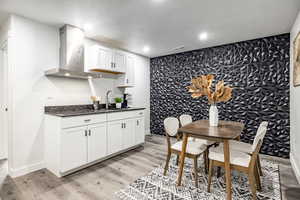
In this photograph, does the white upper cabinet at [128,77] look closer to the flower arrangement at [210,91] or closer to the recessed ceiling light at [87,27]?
the recessed ceiling light at [87,27]

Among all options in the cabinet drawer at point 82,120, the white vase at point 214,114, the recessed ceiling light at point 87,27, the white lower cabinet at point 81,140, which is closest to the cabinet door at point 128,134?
the white lower cabinet at point 81,140

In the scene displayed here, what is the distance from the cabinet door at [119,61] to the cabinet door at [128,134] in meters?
1.26

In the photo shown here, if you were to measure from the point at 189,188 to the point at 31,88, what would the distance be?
291 cm

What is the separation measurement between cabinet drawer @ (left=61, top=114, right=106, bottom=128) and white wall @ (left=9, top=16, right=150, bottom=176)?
26.9 inches

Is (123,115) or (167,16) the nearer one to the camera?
(167,16)

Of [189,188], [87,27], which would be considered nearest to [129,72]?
[87,27]

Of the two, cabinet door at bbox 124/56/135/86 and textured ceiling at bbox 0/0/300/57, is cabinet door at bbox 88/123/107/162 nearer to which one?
cabinet door at bbox 124/56/135/86

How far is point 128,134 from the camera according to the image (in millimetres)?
3398

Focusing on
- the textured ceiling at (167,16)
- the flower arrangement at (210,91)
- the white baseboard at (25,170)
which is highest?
the textured ceiling at (167,16)

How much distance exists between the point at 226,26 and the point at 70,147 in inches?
133

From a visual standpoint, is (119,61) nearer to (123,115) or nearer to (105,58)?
(105,58)

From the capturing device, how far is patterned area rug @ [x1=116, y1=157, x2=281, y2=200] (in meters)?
1.88

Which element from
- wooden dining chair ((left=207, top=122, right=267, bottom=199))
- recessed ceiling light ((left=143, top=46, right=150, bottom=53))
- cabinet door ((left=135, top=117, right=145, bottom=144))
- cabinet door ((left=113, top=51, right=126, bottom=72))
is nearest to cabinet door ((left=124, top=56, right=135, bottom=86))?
cabinet door ((left=113, top=51, right=126, bottom=72))

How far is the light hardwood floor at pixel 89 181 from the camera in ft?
6.28
